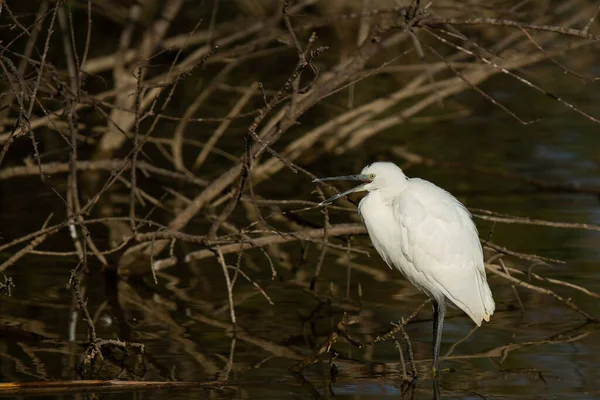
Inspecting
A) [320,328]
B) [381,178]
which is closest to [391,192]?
[381,178]

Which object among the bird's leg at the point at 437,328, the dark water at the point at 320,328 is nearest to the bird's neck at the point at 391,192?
the bird's leg at the point at 437,328

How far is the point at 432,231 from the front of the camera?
5289mm

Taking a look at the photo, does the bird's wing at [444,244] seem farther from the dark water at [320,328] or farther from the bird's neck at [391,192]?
the dark water at [320,328]

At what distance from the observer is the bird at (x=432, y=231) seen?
530 cm

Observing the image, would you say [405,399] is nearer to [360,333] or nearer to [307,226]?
[360,333]

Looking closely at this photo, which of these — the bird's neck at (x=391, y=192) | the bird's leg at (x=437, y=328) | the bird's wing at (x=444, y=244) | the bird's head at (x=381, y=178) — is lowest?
the bird's leg at (x=437, y=328)

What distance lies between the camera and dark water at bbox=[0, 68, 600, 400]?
4.94m

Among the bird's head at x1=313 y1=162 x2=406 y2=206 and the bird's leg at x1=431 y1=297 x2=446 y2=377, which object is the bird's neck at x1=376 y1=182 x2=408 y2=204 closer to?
the bird's head at x1=313 y1=162 x2=406 y2=206

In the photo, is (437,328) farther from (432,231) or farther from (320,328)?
(320,328)

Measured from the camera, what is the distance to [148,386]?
477 centimetres

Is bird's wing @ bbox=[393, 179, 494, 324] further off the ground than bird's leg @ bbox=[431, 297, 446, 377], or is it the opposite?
bird's wing @ bbox=[393, 179, 494, 324]

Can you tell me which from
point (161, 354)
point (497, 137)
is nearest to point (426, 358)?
point (161, 354)

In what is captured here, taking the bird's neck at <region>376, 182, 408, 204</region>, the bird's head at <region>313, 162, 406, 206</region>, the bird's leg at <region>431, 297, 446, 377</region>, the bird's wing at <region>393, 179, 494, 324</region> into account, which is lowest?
the bird's leg at <region>431, 297, 446, 377</region>

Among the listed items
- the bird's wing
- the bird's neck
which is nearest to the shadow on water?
the bird's wing
